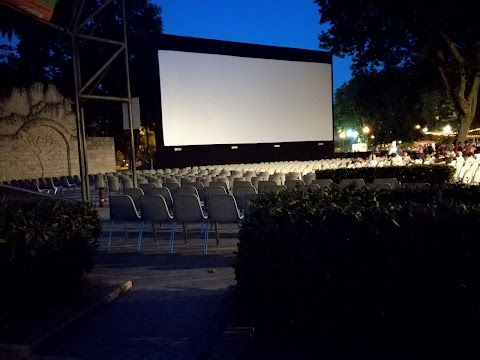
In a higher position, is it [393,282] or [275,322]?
[393,282]

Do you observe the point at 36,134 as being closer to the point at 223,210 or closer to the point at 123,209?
the point at 123,209

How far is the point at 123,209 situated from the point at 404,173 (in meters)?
6.91

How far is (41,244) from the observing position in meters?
3.24

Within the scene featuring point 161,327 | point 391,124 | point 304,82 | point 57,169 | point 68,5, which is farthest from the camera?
point 391,124

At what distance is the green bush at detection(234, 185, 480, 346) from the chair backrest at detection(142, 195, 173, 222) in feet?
11.1

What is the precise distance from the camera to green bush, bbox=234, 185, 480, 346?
2.32 metres

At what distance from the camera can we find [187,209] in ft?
20.0

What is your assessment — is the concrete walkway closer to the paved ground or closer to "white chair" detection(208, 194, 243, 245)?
the paved ground

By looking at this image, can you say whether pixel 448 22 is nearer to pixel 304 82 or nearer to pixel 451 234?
pixel 304 82

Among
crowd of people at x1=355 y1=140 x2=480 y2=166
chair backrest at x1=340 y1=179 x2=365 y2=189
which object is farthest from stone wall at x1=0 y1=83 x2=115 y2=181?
Answer: chair backrest at x1=340 y1=179 x2=365 y2=189

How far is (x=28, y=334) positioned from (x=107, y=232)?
476 centimetres

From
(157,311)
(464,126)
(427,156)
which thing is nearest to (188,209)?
(157,311)

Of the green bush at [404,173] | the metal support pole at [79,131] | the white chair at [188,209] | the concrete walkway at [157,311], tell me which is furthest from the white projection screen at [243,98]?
the concrete walkway at [157,311]

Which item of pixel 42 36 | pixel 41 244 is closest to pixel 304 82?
pixel 42 36
